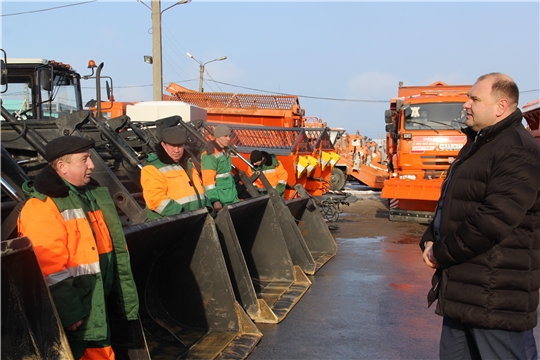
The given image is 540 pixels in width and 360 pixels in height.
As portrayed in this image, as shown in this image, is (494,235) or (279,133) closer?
(494,235)

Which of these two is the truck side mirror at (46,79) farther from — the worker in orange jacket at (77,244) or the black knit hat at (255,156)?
the worker in orange jacket at (77,244)

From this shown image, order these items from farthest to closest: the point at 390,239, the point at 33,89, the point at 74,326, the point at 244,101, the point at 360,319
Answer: the point at 244,101
the point at 390,239
the point at 33,89
the point at 360,319
the point at 74,326

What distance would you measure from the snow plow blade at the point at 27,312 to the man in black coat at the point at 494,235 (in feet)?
5.87

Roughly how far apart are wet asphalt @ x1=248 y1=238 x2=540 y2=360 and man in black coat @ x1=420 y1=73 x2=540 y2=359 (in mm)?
1659

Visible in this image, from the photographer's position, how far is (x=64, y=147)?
2918 mm

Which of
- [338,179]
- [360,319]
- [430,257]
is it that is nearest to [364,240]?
[360,319]

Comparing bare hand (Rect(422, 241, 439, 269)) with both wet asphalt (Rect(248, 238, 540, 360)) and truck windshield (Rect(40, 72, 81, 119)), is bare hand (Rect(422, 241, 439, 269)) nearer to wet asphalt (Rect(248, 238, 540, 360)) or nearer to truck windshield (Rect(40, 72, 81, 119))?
wet asphalt (Rect(248, 238, 540, 360))

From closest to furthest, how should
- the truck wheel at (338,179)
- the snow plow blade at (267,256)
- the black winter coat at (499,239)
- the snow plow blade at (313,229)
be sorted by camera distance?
the black winter coat at (499,239), the snow plow blade at (267,256), the snow plow blade at (313,229), the truck wheel at (338,179)

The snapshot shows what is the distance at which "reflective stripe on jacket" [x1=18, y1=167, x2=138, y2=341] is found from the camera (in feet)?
8.79

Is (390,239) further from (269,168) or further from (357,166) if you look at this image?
(357,166)

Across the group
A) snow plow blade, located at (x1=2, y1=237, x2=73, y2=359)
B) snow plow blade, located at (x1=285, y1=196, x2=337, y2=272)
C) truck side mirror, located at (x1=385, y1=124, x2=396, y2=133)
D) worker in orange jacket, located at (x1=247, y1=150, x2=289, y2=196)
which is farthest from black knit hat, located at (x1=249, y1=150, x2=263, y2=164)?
snow plow blade, located at (x1=2, y1=237, x2=73, y2=359)

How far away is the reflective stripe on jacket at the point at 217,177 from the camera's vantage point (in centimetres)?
630

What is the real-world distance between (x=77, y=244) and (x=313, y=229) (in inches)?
224

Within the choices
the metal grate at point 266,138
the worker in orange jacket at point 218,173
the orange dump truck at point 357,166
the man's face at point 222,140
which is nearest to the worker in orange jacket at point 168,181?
the worker in orange jacket at point 218,173
